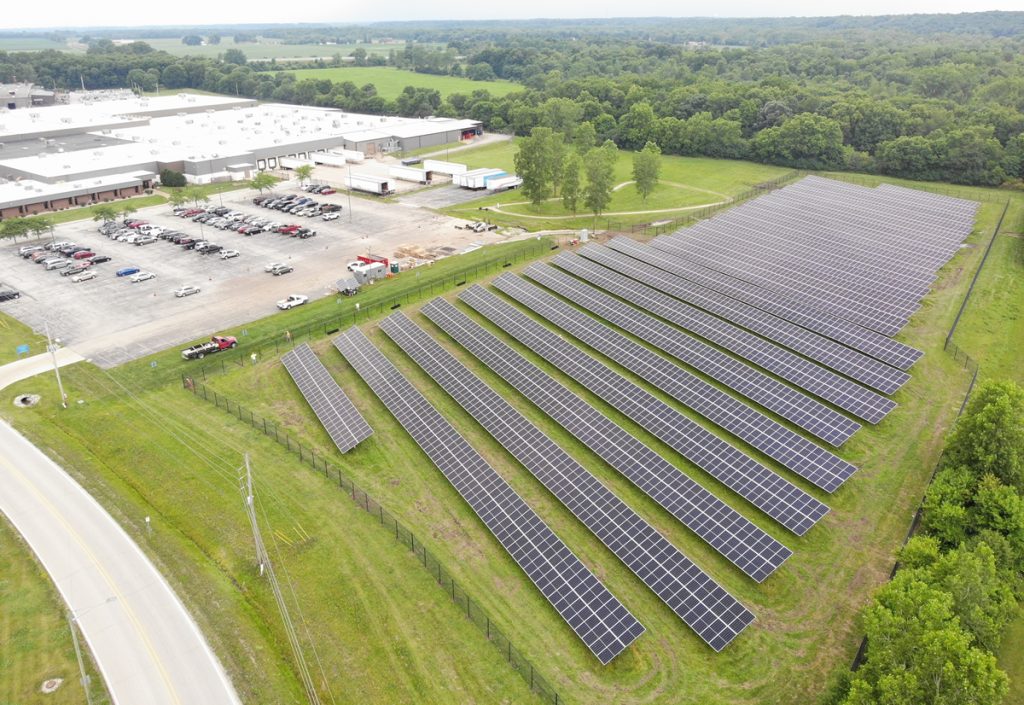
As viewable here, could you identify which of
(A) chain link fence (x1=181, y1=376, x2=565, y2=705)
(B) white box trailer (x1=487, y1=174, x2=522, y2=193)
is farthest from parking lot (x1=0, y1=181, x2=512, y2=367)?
(B) white box trailer (x1=487, y1=174, x2=522, y2=193)

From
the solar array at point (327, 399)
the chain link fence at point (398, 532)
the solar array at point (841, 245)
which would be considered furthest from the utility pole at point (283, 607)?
the solar array at point (841, 245)

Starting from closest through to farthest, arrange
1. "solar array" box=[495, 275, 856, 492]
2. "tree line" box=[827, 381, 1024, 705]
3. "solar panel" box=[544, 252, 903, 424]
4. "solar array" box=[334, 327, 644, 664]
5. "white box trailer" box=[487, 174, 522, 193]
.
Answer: "tree line" box=[827, 381, 1024, 705], "solar array" box=[334, 327, 644, 664], "solar array" box=[495, 275, 856, 492], "solar panel" box=[544, 252, 903, 424], "white box trailer" box=[487, 174, 522, 193]

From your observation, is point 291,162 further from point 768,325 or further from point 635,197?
point 768,325

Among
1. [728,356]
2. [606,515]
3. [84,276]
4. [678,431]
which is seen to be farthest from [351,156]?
[606,515]

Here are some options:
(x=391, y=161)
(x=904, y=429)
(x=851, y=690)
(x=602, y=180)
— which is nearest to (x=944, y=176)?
(x=602, y=180)

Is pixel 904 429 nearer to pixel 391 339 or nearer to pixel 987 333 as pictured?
pixel 987 333

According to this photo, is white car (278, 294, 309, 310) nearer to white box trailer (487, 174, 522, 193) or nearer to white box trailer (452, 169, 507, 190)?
white box trailer (452, 169, 507, 190)

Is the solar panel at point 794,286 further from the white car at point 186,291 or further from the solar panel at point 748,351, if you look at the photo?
the white car at point 186,291
